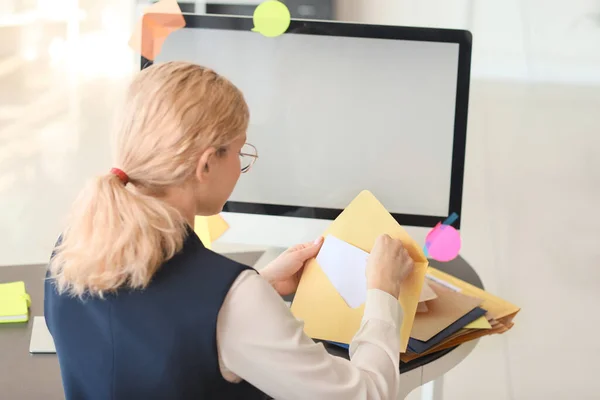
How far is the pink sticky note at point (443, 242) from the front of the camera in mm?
1413

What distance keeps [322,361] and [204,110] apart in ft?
1.10

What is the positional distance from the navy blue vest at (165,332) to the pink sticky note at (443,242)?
637 mm

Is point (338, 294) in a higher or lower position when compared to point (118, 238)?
lower

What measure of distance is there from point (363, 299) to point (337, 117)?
0.44m

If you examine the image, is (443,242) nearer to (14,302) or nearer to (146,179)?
(146,179)

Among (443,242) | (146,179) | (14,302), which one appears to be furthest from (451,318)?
(14,302)

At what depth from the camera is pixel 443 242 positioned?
56.2 inches

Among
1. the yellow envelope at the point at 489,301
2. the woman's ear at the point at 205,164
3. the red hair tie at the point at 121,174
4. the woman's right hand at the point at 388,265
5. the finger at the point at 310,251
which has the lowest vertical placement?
the yellow envelope at the point at 489,301

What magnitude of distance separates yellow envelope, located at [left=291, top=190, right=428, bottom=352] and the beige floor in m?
1.03

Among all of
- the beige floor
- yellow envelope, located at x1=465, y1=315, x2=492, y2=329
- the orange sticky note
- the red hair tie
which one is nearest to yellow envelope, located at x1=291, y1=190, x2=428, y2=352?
yellow envelope, located at x1=465, y1=315, x2=492, y2=329

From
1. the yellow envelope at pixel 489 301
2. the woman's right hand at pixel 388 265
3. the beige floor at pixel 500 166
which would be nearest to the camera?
the woman's right hand at pixel 388 265

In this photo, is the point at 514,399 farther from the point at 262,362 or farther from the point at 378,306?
the point at 262,362

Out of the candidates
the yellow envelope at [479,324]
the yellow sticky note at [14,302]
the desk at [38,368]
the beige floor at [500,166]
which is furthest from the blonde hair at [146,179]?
the beige floor at [500,166]

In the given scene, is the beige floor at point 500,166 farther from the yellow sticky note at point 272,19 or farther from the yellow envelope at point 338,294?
the yellow envelope at point 338,294
